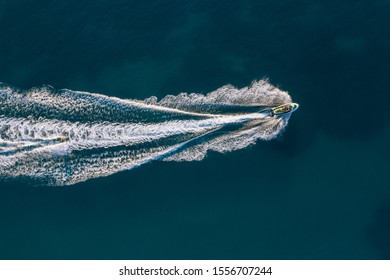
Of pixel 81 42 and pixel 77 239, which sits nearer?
pixel 77 239

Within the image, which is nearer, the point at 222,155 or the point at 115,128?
the point at 222,155

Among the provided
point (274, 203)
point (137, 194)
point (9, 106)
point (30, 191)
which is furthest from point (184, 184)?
point (9, 106)

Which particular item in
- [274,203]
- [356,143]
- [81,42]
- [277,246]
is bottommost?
[277,246]

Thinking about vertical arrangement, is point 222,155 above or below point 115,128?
below

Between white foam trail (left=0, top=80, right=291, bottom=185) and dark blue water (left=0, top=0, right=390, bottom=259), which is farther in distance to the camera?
white foam trail (left=0, top=80, right=291, bottom=185)

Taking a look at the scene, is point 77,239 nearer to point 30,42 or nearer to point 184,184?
point 184,184
